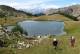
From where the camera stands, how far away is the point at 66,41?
5097 cm

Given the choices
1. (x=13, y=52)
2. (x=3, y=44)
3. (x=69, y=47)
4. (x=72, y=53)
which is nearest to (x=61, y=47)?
(x=69, y=47)

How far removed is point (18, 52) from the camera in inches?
1813

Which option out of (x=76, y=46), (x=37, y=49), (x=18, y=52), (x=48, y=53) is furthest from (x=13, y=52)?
(x=76, y=46)

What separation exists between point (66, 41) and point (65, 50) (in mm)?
8656

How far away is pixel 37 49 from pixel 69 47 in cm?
488

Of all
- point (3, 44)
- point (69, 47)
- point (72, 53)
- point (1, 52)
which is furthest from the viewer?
point (3, 44)

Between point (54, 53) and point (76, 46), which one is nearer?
point (54, 53)

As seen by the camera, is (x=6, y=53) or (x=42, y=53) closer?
(x=42, y=53)

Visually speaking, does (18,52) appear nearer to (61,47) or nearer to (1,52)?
(1,52)

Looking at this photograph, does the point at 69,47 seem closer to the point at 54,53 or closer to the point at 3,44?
the point at 54,53

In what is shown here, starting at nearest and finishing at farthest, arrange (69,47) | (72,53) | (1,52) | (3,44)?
(72,53), (69,47), (1,52), (3,44)

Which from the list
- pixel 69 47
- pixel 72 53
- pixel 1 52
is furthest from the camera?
pixel 1 52

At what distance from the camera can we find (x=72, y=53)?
40625mm

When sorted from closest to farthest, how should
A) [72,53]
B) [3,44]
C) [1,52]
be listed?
Result: [72,53], [1,52], [3,44]
